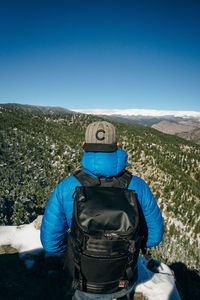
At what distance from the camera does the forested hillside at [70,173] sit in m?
11.3

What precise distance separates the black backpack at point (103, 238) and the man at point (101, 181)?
0.19 meters

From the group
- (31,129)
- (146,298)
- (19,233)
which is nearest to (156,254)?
(146,298)

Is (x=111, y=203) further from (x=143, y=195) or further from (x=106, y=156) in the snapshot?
(x=143, y=195)

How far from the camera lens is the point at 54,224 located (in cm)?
273

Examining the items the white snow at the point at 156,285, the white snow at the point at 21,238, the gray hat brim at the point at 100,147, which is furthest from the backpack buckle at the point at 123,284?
the white snow at the point at 21,238

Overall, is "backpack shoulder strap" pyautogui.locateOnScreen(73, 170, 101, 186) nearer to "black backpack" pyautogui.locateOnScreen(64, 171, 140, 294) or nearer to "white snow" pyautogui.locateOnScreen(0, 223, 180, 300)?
"black backpack" pyautogui.locateOnScreen(64, 171, 140, 294)

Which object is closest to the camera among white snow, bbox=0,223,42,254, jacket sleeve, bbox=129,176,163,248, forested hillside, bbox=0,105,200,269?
jacket sleeve, bbox=129,176,163,248

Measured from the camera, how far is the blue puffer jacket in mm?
2348

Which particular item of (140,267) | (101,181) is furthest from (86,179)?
(140,267)

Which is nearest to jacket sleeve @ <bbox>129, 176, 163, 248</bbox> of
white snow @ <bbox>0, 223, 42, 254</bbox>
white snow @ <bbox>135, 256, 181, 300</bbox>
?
white snow @ <bbox>135, 256, 181, 300</bbox>

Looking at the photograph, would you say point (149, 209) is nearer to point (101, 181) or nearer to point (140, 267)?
point (101, 181)

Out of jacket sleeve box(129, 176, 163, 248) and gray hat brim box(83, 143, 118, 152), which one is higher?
gray hat brim box(83, 143, 118, 152)

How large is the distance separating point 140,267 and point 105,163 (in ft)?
14.4

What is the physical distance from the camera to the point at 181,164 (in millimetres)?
20156
